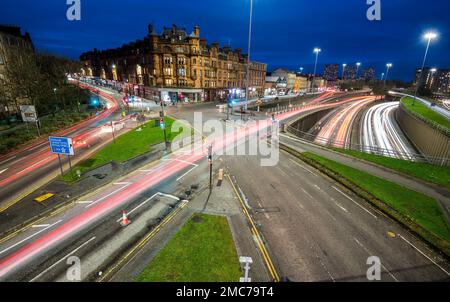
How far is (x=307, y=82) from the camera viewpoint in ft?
492

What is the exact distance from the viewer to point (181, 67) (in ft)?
209

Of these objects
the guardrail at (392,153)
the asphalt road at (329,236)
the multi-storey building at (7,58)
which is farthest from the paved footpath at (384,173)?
the multi-storey building at (7,58)

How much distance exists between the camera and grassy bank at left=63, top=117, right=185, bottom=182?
2108 centimetres

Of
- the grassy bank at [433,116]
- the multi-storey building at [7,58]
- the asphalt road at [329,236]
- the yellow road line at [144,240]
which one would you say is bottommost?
the yellow road line at [144,240]

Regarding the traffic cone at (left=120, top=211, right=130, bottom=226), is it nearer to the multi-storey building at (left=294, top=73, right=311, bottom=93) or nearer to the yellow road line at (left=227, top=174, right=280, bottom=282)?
the yellow road line at (left=227, top=174, right=280, bottom=282)

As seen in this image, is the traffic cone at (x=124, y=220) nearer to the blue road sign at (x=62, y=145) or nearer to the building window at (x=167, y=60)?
the blue road sign at (x=62, y=145)

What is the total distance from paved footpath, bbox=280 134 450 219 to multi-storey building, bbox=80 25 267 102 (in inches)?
1647

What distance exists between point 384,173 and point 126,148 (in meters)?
28.3

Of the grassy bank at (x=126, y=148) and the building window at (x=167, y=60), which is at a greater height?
the building window at (x=167, y=60)

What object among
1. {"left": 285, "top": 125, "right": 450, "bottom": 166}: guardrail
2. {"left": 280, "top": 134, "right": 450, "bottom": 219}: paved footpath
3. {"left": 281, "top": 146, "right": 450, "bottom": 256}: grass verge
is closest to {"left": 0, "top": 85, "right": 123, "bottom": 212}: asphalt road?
{"left": 281, "top": 146, "right": 450, "bottom": 256}: grass verge

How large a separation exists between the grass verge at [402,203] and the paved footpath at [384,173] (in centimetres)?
82

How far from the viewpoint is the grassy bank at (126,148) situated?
2108cm
